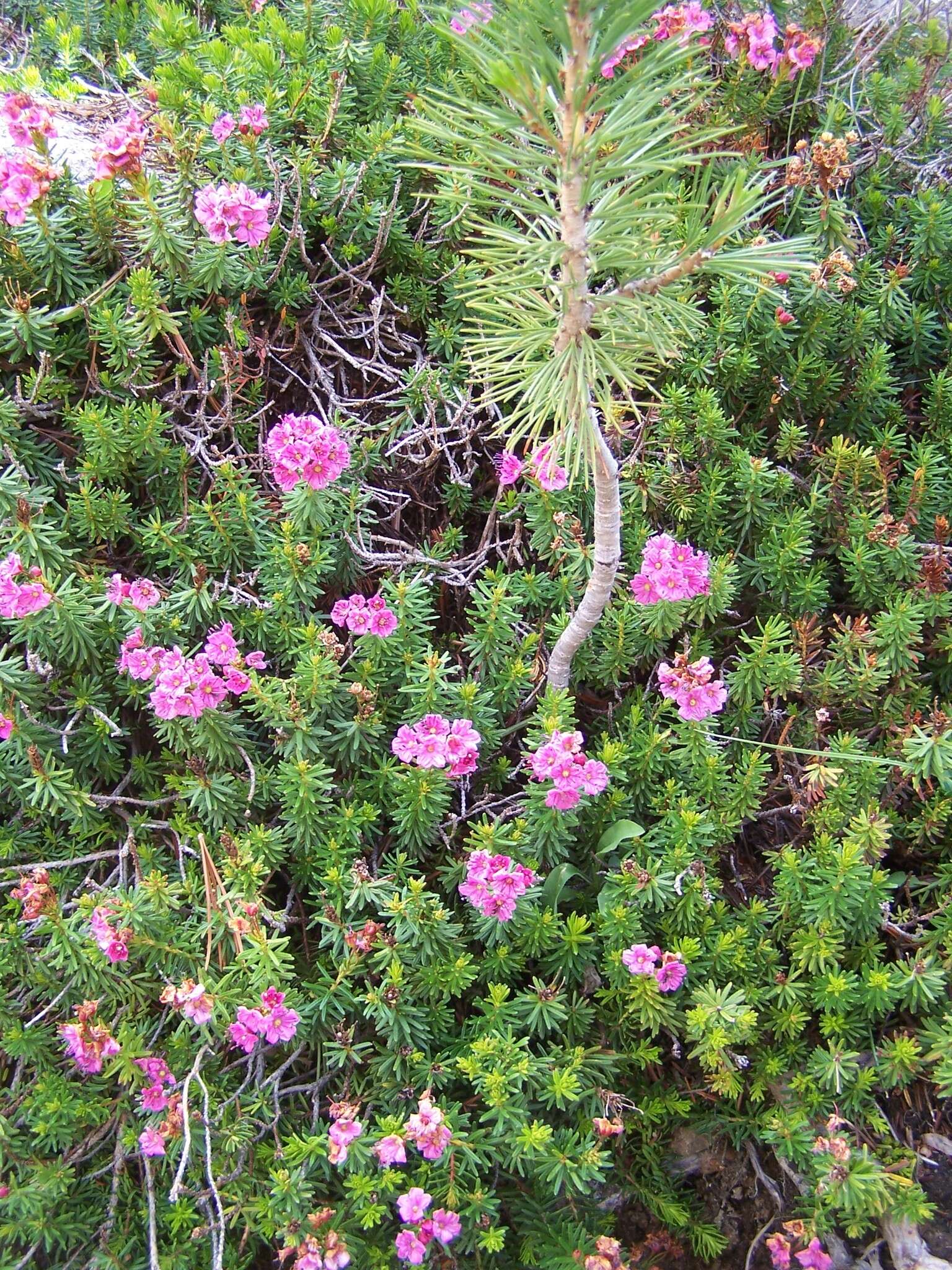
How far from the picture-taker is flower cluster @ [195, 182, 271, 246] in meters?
2.79

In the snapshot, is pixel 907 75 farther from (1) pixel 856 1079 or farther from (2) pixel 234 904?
(2) pixel 234 904

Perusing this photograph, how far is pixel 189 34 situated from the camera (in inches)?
147

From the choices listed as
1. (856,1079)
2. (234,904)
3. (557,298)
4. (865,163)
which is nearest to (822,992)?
(856,1079)

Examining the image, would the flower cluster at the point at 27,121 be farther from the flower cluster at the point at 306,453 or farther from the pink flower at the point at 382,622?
the pink flower at the point at 382,622

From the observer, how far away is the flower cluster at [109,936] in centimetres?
225

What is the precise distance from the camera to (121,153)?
256 centimetres

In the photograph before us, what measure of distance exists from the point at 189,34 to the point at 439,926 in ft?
11.4

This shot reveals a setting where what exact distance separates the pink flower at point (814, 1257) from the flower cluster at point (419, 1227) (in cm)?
78

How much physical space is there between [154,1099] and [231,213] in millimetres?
2372

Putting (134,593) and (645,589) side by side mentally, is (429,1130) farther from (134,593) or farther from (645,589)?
(134,593)

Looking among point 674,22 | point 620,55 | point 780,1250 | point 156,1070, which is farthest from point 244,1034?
point 674,22

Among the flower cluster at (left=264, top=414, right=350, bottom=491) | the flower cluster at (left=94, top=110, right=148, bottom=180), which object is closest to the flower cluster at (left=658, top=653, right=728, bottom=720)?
the flower cluster at (left=264, top=414, right=350, bottom=491)

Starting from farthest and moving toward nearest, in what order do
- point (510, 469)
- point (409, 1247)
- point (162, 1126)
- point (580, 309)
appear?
point (510, 469)
point (162, 1126)
point (409, 1247)
point (580, 309)

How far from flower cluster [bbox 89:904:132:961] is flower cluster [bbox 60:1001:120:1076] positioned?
0.12 m
